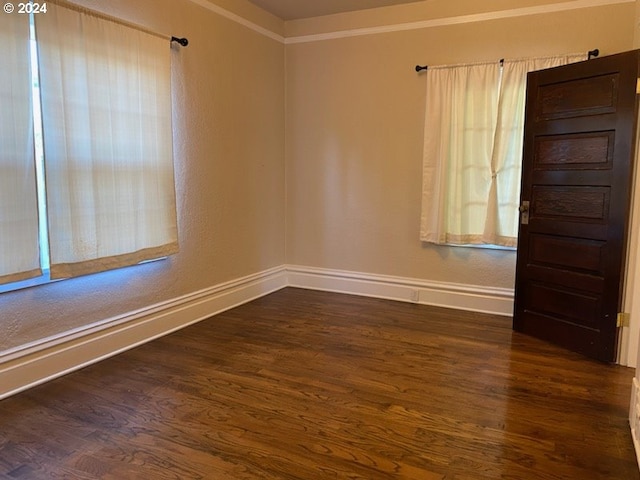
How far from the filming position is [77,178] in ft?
9.11

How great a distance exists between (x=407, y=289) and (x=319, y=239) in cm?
105

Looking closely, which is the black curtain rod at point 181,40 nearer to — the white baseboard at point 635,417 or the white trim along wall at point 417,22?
the white trim along wall at point 417,22

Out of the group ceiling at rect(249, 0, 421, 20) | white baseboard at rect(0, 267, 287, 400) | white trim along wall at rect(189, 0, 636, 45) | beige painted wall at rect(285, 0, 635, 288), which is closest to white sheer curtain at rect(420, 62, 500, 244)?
beige painted wall at rect(285, 0, 635, 288)

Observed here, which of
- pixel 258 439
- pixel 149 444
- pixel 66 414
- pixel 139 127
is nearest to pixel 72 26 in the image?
pixel 139 127

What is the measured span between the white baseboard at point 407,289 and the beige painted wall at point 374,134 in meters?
0.07

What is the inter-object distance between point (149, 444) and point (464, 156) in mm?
3269

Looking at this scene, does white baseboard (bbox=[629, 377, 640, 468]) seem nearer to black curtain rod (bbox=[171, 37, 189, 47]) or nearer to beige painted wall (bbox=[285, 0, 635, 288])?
beige painted wall (bbox=[285, 0, 635, 288])

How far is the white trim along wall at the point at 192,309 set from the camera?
2693 mm

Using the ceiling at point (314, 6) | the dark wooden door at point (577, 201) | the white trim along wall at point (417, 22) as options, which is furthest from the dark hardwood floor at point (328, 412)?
the ceiling at point (314, 6)

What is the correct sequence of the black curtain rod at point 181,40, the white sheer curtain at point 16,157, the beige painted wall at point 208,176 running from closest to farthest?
the white sheer curtain at point 16,157, the beige painted wall at point 208,176, the black curtain rod at point 181,40

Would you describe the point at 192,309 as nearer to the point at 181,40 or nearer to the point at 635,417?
the point at 181,40

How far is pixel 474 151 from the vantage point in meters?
4.06

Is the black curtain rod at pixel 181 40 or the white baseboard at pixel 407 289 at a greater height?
the black curtain rod at pixel 181 40

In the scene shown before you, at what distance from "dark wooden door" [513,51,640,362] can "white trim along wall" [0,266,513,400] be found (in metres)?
0.65
